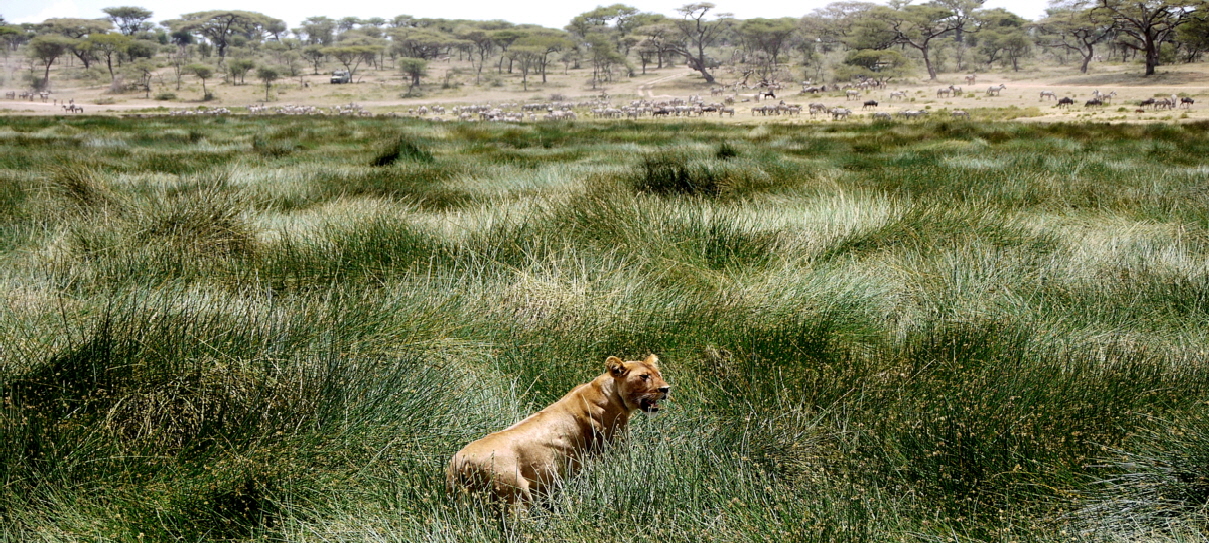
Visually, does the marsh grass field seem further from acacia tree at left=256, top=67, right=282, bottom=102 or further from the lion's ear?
acacia tree at left=256, top=67, right=282, bottom=102

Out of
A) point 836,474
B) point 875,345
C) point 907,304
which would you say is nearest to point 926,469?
point 836,474

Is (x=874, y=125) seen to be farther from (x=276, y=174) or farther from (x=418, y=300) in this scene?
(x=418, y=300)

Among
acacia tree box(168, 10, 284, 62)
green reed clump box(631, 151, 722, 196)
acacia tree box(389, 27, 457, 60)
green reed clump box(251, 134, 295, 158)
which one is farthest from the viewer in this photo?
acacia tree box(168, 10, 284, 62)

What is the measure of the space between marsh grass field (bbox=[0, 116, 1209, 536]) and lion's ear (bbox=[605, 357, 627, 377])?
0.19m

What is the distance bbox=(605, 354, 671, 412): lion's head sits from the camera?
198 cm

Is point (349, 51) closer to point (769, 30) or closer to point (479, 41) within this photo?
point (479, 41)

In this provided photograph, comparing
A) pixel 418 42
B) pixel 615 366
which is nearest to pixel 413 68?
pixel 418 42

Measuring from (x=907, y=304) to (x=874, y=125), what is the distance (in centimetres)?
2114

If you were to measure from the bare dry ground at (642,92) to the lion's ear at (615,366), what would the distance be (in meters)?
34.3

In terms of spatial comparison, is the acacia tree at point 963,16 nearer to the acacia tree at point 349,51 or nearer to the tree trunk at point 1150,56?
the tree trunk at point 1150,56

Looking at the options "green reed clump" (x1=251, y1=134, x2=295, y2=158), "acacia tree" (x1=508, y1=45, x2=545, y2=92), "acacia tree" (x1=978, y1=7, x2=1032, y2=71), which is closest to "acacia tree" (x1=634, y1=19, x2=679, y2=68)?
"acacia tree" (x1=508, y1=45, x2=545, y2=92)

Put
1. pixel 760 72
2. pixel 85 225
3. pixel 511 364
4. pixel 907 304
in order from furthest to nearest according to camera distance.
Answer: pixel 760 72 < pixel 85 225 < pixel 907 304 < pixel 511 364

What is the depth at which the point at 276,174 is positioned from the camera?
8.65 meters

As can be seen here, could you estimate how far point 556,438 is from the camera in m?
1.95
